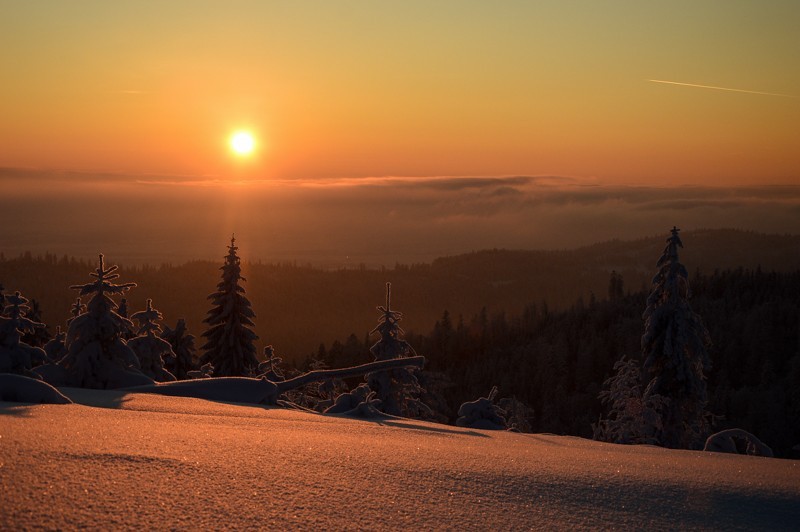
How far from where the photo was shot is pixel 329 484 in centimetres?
461

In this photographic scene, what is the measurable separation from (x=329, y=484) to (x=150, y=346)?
28903 millimetres

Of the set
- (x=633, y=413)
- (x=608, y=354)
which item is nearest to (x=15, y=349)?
(x=633, y=413)

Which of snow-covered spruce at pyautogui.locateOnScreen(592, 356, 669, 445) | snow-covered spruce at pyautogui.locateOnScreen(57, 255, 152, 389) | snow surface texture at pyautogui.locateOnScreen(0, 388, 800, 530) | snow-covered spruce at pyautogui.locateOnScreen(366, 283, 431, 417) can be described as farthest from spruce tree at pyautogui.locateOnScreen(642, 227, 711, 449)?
snow surface texture at pyautogui.locateOnScreen(0, 388, 800, 530)

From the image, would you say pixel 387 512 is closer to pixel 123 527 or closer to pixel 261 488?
pixel 261 488

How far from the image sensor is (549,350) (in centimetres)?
15088

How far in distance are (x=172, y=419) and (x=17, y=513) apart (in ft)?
13.6

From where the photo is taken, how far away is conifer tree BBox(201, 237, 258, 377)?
41344 mm

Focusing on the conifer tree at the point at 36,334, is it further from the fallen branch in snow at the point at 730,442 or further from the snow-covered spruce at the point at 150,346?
the fallen branch in snow at the point at 730,442

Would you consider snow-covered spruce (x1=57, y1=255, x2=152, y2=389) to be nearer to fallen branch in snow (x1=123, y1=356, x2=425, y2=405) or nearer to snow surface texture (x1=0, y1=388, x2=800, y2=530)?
fallen branch in snow (x1=123, y1=356, x2=425, y2=405)

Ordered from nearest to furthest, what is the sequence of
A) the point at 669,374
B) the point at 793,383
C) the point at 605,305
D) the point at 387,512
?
1. the point at 387,512
2. the point at 669,374
3. the point at 793,383
4. the point at 605,305

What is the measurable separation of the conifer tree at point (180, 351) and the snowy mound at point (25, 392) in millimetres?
38890

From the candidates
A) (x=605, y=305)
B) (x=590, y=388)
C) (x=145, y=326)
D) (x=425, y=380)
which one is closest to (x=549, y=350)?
(x=590, y=388)

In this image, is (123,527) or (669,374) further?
(669,374)

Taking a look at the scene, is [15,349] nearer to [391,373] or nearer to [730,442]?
[730,442]
